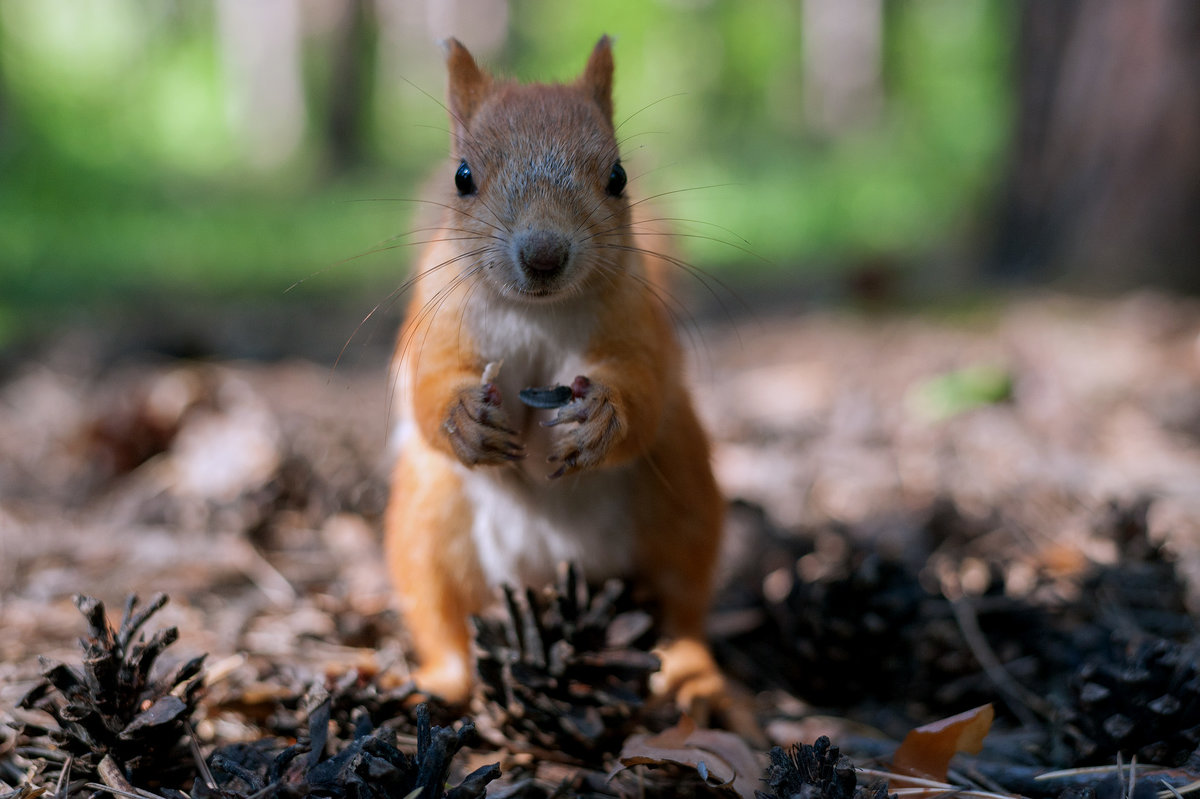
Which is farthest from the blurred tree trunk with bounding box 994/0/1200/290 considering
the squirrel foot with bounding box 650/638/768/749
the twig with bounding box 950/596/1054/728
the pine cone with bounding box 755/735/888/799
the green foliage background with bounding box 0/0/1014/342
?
the pine cone with bounding box 755/735/888/799

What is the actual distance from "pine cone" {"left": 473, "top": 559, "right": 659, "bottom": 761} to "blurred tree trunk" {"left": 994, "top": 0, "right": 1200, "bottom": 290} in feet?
10.7

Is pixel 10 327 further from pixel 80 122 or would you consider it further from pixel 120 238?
pixel 80 122

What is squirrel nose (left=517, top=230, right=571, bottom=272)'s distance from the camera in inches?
53.4

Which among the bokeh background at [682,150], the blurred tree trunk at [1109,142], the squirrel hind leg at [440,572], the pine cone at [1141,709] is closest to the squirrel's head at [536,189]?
the bokeh background at [682,150]

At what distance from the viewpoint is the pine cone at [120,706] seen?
3.74 feet

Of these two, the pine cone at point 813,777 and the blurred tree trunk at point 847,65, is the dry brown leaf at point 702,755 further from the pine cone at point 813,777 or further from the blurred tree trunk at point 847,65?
the blurred tree trunk at point 847,65

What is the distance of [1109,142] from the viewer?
3.72 metres

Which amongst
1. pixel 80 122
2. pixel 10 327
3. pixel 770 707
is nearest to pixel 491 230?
pixel 770 707

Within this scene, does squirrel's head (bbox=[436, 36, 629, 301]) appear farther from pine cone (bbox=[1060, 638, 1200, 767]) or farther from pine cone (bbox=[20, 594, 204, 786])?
pine cone (bbox=[1060, 638, 1200, 767])

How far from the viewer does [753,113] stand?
16.8 m

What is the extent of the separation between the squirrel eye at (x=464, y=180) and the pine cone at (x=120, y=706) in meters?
0.85

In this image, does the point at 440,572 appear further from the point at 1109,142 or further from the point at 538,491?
the point at 1109,142

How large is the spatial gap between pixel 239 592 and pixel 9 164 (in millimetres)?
7071

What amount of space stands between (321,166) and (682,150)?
16.8ft
